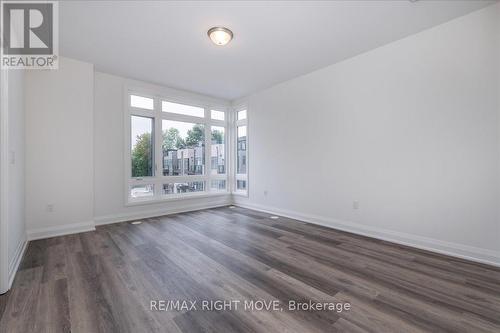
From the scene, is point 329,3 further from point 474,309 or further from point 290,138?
point 474,309

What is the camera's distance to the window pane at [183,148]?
496cm

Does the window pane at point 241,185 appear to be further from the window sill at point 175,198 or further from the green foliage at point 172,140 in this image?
the green foliage at point 172,140

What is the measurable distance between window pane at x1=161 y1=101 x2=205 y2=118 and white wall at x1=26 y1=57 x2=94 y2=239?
143cm

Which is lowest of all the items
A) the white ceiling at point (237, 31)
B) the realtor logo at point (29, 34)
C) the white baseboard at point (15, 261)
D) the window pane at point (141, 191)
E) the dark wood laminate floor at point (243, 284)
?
the dark wood laminate floor at point (243, 284)

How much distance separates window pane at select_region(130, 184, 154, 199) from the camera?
4.51 m

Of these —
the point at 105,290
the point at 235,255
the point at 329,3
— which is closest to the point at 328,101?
the point at 329,3

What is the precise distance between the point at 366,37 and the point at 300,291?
128 inches

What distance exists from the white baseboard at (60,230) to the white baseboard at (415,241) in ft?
12.0

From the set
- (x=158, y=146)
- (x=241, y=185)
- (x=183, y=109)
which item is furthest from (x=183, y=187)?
(x=183, y=109)

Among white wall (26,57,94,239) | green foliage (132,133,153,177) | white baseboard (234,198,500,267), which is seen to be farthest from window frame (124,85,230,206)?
white baseboard (234,198,500,267)

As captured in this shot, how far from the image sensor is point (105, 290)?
1904 millimetres

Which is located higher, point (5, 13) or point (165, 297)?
point (5, 13)

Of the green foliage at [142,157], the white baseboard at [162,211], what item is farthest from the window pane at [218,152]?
the green foliage at [142,157]

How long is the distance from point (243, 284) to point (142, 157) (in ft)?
12.0
